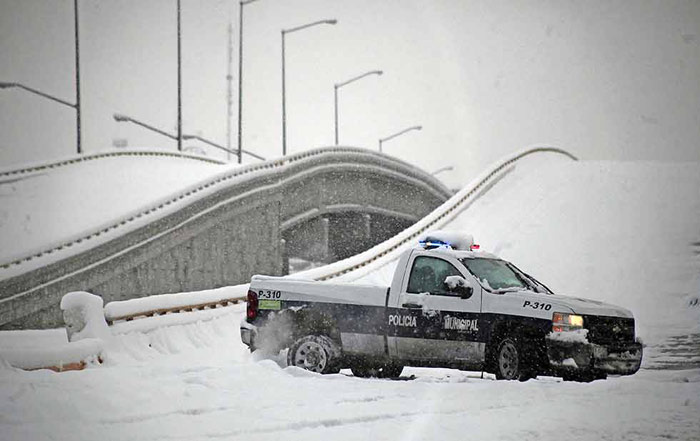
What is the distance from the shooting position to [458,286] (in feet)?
43.8

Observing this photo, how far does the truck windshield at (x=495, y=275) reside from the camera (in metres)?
13.7

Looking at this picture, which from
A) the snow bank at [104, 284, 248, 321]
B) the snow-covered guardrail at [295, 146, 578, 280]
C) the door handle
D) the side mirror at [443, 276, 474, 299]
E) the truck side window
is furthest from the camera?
the snow-covered guardrail at [295, 146, 578, 280]

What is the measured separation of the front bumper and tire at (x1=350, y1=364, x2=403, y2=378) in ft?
7.47

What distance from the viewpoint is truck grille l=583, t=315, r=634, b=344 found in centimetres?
1273

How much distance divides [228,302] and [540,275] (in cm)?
995

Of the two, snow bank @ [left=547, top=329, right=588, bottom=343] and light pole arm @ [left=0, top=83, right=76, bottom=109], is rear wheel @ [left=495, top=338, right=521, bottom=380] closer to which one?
snow bank @ [left=547, top=329, right=588, bottom=343]

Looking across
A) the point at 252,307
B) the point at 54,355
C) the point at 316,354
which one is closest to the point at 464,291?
the point at 316,354

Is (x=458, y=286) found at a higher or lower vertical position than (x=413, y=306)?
higher

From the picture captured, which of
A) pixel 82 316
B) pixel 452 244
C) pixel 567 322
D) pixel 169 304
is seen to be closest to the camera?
pixel 567 322

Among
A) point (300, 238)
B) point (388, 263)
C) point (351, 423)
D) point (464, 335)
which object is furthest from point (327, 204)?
point (351, 423)

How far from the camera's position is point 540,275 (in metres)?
28.5

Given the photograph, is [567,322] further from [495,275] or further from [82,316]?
[82,316]

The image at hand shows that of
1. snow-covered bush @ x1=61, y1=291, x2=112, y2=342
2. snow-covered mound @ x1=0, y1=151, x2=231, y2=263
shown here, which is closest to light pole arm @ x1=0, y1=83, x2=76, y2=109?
snow-covered mound @ x1=0, y1=151, x2=231, y2=263

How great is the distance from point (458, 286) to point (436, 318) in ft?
1.67
